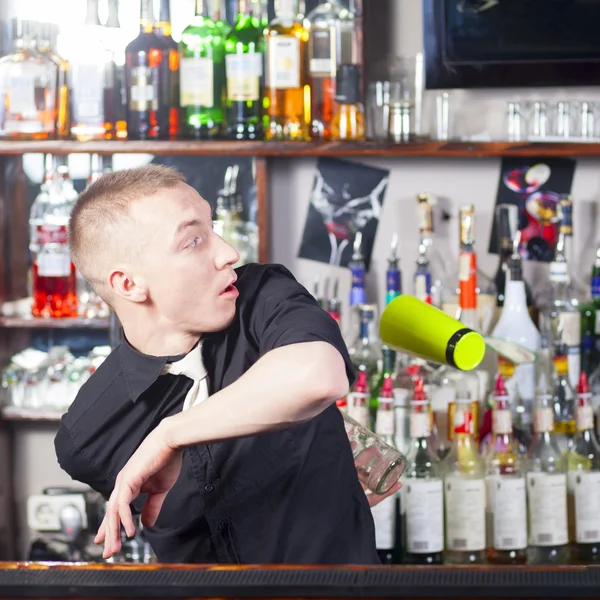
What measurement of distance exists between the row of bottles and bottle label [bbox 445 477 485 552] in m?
0.87

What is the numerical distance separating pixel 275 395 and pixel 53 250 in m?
1.61

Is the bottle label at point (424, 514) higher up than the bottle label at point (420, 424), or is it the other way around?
the bottle label at point (420, 424)

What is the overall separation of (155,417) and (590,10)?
5.46 ft

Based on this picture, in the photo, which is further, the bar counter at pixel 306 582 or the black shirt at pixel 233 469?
the black shirt at pixel 233 469

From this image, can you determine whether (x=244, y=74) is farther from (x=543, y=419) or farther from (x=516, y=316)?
(x=543, y=419)

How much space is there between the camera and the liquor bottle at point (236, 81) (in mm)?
2303

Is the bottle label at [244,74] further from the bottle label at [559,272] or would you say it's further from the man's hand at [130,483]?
the man's hand at [130,483]

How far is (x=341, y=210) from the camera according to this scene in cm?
260

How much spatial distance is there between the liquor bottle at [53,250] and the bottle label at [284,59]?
0.64 meters

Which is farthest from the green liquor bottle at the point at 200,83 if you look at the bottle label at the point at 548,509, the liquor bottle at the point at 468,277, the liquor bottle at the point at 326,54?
the bottle label at the point at 548,509

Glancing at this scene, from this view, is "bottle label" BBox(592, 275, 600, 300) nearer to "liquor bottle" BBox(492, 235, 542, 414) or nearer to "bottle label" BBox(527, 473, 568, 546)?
"liquor bottle" BBox(492, 235, 542, 414)

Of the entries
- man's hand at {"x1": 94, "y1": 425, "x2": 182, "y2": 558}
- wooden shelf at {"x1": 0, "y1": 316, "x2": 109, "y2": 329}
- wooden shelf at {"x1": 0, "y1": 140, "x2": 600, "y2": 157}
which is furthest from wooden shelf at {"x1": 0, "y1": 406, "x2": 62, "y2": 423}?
man's hand at {"x1": 94, "y1": 425, "x2": 182, "y2": 558}

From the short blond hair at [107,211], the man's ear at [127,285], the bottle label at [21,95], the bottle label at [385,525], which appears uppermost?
the bottle label at [21,95]

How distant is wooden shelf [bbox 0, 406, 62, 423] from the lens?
2484mm
